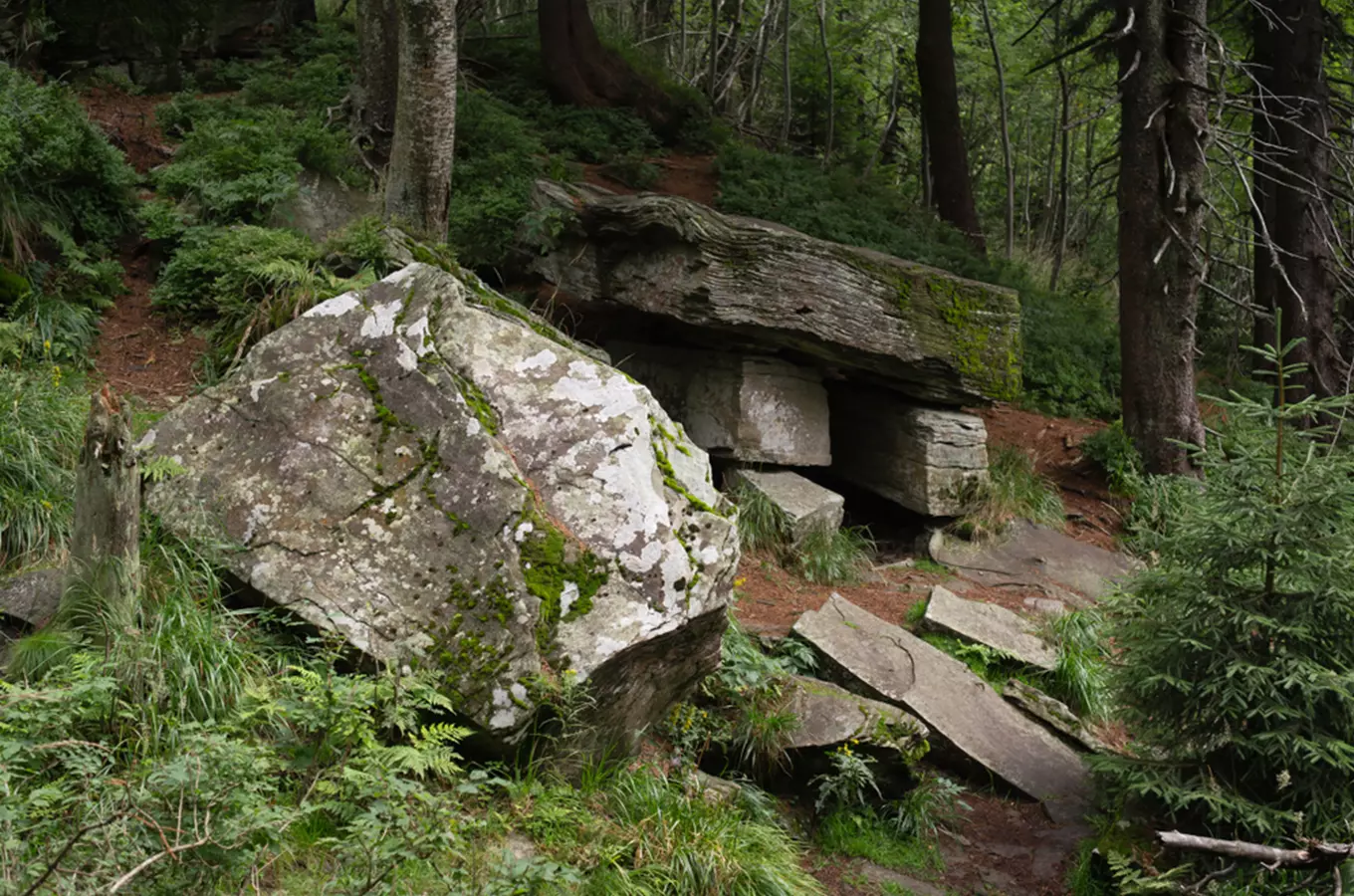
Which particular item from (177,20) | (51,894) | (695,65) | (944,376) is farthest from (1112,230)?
(51,894)

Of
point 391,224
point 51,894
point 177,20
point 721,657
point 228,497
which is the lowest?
point 721,657

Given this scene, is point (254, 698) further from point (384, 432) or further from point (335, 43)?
point (335, 43)

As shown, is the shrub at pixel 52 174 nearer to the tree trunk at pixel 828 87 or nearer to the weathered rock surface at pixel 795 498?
the weathered rock surface at pixel 795 498

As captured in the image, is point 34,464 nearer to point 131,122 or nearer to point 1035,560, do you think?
point 131,122

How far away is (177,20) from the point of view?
11.8 m

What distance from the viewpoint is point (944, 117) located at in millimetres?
15219

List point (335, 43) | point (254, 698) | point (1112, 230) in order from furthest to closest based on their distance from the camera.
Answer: point (1112, 230)
point (335, 43)
point (254, 698)

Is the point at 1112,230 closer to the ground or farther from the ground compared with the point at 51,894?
farther from the ground

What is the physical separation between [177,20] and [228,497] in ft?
30.2

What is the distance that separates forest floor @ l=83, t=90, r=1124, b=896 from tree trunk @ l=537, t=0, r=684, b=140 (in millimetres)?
1019

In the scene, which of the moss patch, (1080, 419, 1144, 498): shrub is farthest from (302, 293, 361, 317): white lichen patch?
(1080, 419, 1144, 498): shrub

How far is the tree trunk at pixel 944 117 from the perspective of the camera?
48.7 ft

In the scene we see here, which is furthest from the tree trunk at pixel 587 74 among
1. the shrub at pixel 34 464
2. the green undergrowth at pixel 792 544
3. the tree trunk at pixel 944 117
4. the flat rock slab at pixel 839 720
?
the flat rock slab at pixel 839 720

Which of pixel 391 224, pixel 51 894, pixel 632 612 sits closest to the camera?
pixel 51 894
